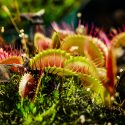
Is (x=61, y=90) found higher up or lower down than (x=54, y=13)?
lower down

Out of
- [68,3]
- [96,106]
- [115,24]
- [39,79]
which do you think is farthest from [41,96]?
[115,24]

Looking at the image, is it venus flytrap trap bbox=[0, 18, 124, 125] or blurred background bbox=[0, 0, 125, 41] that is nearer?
venus flytrap trap bbox=[0, 18, 124, 125]

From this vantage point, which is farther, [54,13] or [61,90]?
[54,13]

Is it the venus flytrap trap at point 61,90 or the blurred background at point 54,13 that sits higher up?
the blurred background at point 54,13

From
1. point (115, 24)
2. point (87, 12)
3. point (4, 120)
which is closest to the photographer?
point (4, 120)

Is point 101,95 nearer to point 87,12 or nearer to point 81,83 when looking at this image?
point 81,83

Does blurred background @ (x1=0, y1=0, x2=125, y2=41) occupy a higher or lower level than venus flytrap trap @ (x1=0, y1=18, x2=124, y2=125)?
higher

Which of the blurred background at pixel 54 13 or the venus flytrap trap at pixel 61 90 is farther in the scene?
the blurred background at pixel 54 13

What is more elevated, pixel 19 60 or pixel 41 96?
pixel 19 60
